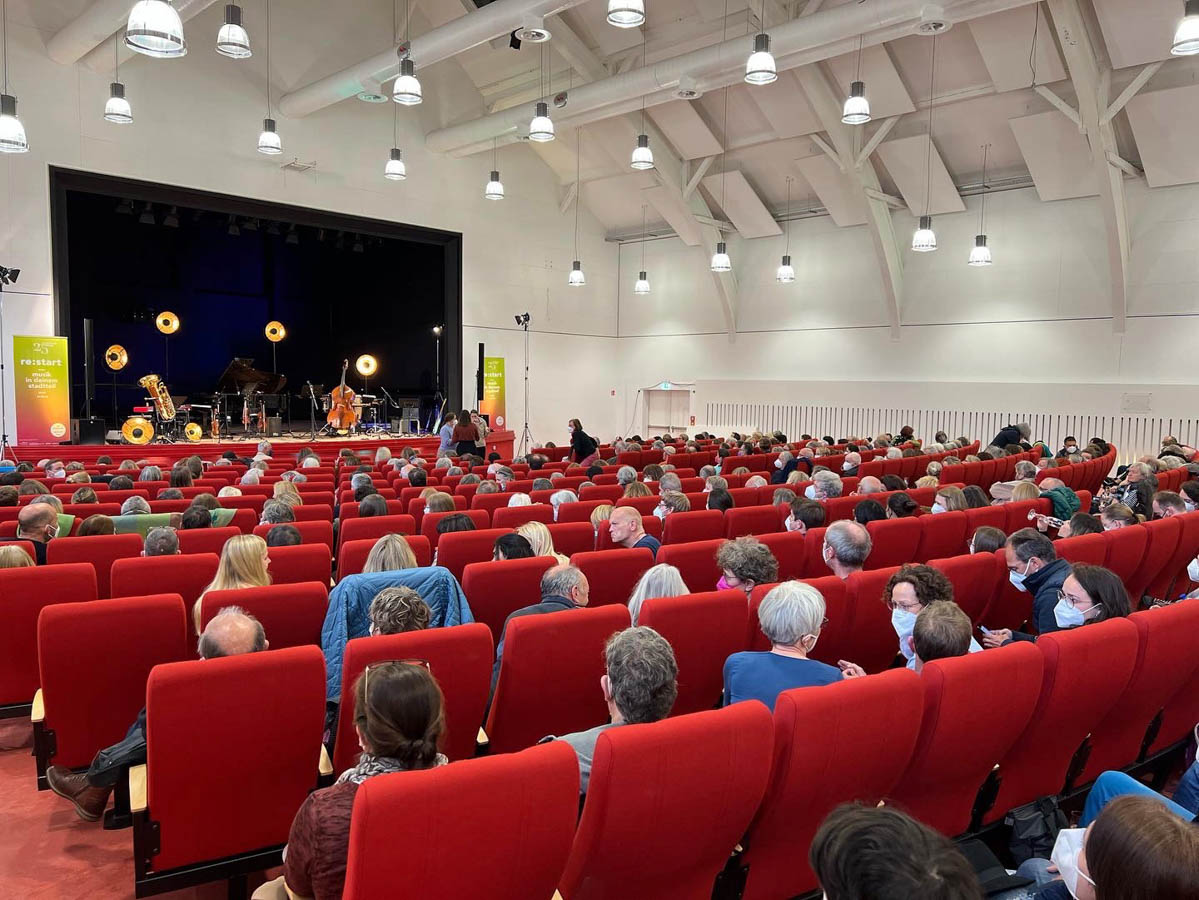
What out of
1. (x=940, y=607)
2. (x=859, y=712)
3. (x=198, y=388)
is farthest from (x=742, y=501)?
(x=198, y=388)

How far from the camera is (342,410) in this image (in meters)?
17.8

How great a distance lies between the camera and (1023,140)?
42.0 ft

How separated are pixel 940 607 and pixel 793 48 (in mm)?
9598

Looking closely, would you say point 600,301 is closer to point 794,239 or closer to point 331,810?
point 794,239

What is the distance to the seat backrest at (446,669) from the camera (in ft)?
8.18

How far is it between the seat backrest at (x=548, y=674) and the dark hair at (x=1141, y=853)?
5.97 ft

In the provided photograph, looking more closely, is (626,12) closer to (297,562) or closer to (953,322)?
(297,562)

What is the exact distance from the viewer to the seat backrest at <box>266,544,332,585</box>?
4.19 m

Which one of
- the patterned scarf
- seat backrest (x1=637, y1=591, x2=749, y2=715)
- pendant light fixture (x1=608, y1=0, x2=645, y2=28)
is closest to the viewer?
the patterned scarf

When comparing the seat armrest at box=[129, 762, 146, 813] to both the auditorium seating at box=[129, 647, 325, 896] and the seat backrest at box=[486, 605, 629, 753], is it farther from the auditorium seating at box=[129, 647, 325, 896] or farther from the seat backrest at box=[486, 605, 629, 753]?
the seat backrest at box=[486, 605, 629, 753]

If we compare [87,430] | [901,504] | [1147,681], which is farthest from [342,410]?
[1147,681]

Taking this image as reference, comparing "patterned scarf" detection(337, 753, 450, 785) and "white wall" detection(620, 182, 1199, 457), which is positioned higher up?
"white wall" detection(620, 182, 1199, 457)

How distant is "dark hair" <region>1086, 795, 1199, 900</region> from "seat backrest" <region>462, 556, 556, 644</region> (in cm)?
280

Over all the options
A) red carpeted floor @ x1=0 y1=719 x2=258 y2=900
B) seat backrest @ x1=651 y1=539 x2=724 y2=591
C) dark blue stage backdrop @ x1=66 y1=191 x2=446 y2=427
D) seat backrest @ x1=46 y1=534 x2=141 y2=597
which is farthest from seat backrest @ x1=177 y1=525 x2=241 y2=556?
dark blue stage backdrop @ x1=66 y1=191 x2=446 y2=427
